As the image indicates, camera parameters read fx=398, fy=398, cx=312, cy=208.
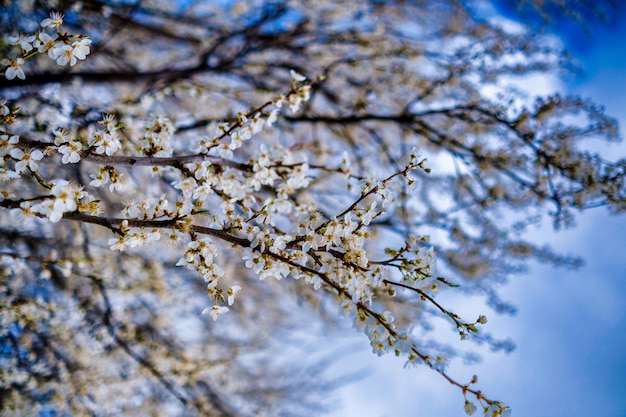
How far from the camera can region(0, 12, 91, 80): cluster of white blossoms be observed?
1686 millimetres

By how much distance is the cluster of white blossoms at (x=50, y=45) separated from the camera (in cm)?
169

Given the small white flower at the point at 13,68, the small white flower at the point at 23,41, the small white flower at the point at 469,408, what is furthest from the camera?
the small white flower at the point at 469,408

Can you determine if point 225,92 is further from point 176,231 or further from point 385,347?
point 385,347

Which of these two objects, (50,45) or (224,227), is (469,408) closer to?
(224,227)

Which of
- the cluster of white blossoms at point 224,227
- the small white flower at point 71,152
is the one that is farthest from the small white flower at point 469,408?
the small white flower at point 71,152

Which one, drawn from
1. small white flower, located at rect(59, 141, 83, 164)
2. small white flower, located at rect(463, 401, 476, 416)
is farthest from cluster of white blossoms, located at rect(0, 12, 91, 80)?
small white flower, located at rect(463, 401, 476, 416)

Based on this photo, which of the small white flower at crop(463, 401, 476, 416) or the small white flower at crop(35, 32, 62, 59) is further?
the small white flower at crop(463, 401, 476, 416)

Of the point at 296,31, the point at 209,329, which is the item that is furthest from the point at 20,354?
the point at 296,31

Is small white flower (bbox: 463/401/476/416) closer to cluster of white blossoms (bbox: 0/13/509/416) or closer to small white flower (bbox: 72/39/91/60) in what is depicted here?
cluster of white blossoms (bbox: 0/13/509/416)

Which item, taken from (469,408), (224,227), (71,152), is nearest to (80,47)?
(71,152)

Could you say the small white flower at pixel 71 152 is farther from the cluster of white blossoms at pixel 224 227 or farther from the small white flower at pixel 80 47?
the small white flower at pixel 80 47

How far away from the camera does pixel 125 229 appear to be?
1876 millimetres

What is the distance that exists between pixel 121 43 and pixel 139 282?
159 inches

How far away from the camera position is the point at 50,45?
5.66ft
